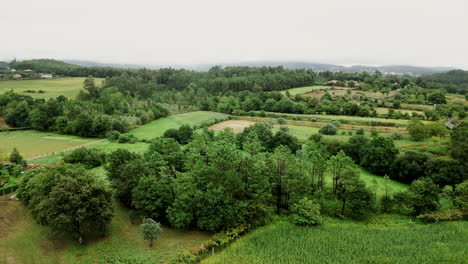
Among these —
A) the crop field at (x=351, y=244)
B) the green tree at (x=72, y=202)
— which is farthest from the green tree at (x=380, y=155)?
the green tree at (x=72, y=202)

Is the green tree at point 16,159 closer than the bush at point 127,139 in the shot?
Yes

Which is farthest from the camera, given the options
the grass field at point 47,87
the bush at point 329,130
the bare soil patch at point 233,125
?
the grass field at point 47,87

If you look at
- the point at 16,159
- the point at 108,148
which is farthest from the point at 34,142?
the point at 108,148

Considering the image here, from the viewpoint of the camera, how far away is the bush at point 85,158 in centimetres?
4459

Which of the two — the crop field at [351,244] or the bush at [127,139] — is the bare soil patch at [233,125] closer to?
the bush at [127,139]

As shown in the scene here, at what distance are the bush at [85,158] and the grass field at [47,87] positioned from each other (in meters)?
53.8

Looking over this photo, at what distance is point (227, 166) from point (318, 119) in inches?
1923

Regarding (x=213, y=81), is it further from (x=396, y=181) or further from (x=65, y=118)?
(x=396, y=181)

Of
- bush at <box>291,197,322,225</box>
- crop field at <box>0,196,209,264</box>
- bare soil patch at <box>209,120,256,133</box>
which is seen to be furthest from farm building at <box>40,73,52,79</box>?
bush at <box>291,197,322,225</box>

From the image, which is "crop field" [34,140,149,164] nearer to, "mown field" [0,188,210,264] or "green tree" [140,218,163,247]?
"mown field" [0,188,210,264]

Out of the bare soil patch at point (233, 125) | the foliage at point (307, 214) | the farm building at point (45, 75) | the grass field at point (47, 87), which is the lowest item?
Answer: the foliage at point (307, 214)

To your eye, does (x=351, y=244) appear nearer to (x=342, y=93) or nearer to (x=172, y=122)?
(x=172, y=122)

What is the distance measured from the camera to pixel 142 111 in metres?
77.3

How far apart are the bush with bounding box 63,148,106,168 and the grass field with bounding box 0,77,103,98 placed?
5380 cm
